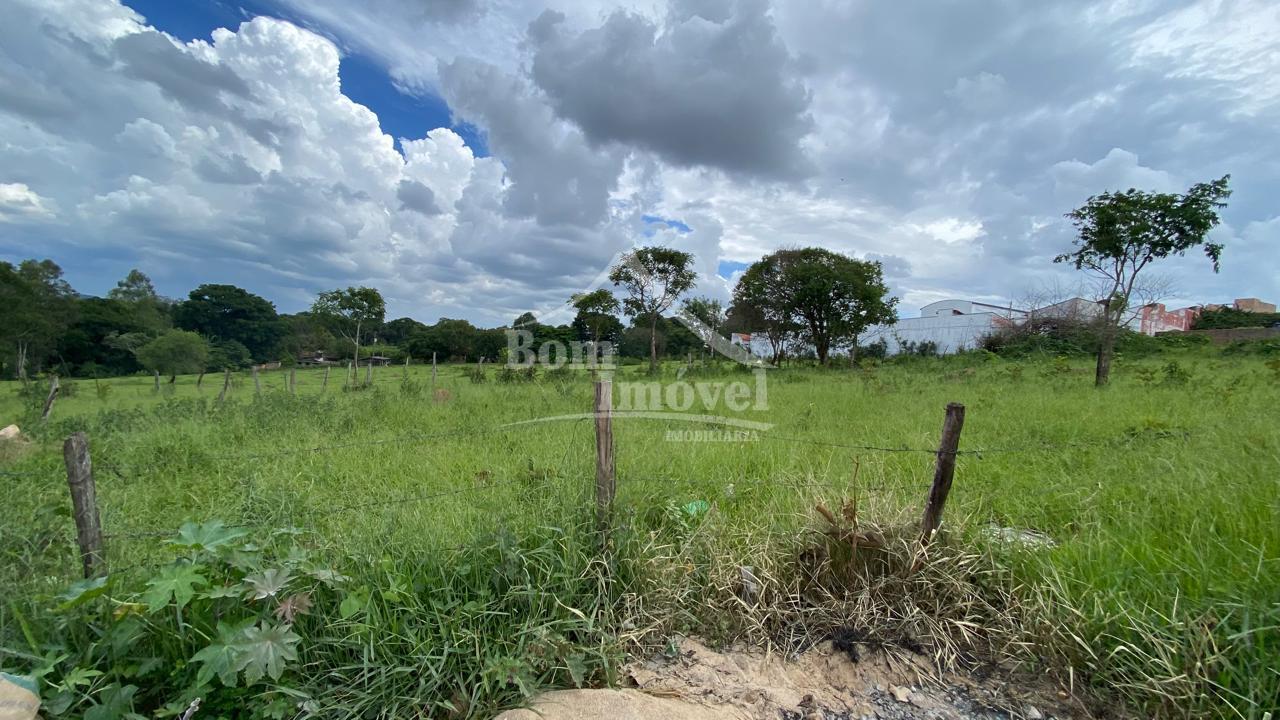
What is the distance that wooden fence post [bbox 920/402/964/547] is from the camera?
2348mm

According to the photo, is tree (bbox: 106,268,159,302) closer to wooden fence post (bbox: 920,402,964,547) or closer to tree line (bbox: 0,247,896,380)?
tree line (bbox: 0,247,896,380)

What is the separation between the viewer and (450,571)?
2.17 m

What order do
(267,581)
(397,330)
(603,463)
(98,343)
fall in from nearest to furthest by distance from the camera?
(267,581) < (603,463) < (98,343) < (397,330)

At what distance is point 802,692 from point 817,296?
2223 cm

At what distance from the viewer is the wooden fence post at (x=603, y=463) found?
2.40 meters

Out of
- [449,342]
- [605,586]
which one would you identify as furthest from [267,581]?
[449,342]

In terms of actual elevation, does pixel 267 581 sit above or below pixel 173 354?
below

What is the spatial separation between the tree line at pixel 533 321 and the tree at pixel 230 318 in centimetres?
280

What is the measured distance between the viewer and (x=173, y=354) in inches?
885

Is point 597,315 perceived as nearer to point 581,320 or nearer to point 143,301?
point 581,320

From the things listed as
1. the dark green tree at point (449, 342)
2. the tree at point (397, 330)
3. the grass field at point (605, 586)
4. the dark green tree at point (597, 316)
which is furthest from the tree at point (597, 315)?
the tree at point (397, 330)

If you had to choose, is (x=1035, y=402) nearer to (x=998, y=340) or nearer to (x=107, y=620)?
(x=107, y=620)

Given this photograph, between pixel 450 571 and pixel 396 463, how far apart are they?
2874mm

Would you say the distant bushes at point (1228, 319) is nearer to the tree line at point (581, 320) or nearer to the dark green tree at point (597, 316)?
the tree line at point (581, 320)
